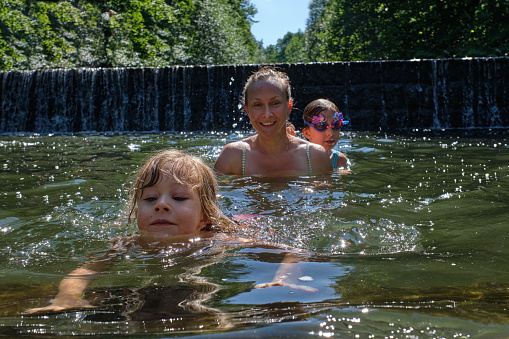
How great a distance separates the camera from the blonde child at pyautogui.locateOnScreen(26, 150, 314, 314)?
134 inches

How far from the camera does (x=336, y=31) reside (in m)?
35.7

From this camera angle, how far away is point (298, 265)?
294 cm

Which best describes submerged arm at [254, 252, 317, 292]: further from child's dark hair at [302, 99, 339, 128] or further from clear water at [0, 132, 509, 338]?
child's dark hair at [302, 99, 339, 128]

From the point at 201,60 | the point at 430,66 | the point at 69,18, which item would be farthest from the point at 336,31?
the point at 430,66

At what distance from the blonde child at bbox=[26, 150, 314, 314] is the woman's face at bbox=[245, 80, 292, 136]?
72.3 inches

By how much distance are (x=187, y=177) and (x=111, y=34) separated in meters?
28.6

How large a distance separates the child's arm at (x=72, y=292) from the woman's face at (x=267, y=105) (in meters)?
2.88

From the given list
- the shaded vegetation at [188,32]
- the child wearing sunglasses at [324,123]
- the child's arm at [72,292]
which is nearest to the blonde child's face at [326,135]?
the child wearing sunglasses at [324,123]

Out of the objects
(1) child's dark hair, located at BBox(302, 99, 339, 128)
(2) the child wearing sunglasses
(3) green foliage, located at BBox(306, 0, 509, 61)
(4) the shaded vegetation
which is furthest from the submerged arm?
(4) the shaded vegetation

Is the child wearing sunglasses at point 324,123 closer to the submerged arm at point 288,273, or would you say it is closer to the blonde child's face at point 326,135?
the blonde child's face at point 326,135

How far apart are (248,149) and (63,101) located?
39.9ft

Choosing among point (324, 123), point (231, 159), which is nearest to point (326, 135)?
point (324, 123)

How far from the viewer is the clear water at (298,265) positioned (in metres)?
2.07

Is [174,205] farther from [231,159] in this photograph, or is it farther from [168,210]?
[231,159]
